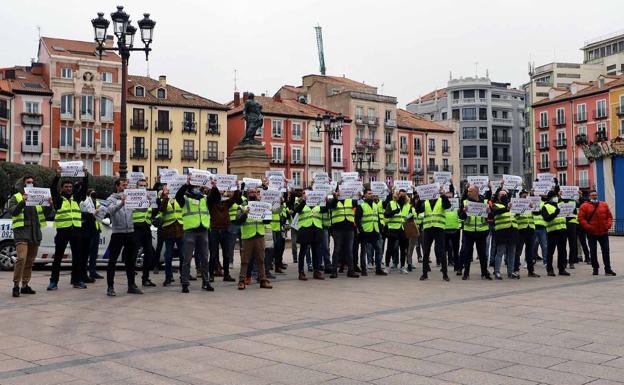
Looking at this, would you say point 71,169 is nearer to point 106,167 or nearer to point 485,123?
point 106,167

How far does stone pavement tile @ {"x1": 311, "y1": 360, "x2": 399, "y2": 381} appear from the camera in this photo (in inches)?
240

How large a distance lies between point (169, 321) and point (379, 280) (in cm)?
621

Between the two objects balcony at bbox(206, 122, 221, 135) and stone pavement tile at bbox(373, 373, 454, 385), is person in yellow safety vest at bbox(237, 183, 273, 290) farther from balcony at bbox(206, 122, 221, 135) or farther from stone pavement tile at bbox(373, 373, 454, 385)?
balcony at bbox(206, 122, 221, 135)

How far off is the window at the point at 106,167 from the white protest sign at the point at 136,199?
2245 inches

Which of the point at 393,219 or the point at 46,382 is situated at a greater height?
the point at 393,219

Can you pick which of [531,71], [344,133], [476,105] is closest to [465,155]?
[476,105]

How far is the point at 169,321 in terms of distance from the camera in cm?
897

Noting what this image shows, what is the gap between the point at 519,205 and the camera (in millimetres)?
14500

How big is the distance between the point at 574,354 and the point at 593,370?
2.23 ft

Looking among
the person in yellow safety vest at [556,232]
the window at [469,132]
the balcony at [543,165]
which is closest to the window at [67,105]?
the balcony at [543,165]

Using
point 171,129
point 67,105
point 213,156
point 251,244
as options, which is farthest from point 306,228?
point 213,156

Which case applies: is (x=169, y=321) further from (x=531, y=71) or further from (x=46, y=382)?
(x=531, y=71)

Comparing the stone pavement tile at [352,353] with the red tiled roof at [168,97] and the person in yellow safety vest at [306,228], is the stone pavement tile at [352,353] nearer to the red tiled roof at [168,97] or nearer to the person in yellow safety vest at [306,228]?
the person in yellow safety vest at [306,228]

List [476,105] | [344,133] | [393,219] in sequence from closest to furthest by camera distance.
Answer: [393,219]
[344,133]
[476,105]
